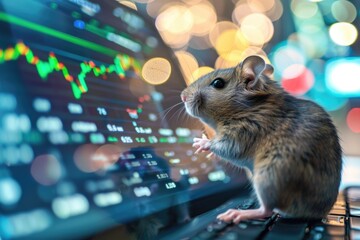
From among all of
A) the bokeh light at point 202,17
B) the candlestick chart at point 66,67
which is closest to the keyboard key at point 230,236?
the candlestick chart at point 66,67

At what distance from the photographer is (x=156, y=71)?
3.21 feet

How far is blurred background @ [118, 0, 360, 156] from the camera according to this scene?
395 centimetres

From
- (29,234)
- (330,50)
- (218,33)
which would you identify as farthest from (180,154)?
(330,50)

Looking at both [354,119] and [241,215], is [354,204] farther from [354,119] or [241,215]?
[354,119]

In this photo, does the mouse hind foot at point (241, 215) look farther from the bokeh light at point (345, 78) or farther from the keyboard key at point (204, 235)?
the bokeh light at point (345, 78)

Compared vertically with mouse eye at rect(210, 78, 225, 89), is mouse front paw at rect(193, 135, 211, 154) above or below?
below

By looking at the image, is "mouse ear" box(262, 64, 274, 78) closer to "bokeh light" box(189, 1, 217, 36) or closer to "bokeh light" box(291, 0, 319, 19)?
"bokeh light" box(189, 1, 217, 36)

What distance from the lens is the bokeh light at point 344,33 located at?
398 centimetres

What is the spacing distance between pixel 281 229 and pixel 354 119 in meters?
3.84

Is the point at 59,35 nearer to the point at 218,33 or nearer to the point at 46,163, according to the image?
the point at 46,163

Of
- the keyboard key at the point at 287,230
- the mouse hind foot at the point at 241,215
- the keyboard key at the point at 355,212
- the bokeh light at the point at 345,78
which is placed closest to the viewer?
the keyboard key at the point at 287,230

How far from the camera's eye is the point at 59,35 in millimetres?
633

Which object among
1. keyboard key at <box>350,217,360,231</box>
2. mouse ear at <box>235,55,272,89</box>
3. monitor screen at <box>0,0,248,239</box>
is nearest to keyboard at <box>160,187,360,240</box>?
keyboard key at <box>350,217,360,231</box>

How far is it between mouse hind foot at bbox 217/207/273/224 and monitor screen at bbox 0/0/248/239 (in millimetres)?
116
